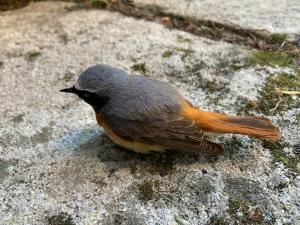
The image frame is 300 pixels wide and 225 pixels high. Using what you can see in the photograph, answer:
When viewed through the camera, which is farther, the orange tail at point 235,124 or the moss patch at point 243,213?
the orange tail at point 235,124

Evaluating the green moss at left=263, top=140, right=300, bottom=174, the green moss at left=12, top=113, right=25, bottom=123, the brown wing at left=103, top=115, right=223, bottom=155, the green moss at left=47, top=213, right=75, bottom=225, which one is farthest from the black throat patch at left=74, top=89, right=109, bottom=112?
the green moss at left=263, top=140, right=300, bottom=174

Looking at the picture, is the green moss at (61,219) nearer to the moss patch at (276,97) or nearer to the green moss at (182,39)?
the moss patch at (276,97)

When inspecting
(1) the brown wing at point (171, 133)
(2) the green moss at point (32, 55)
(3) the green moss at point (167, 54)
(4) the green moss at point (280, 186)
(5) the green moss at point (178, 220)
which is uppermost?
(1) the brown wing at point (171, 133)

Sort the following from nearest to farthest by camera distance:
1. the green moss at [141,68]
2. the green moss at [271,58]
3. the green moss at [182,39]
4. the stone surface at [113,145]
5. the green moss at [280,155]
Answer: the stone surface at [113,145] < the green moss at [280,155] < the green moss at [271,58] < the green moss at [141,68] < the green moss at [182,39]

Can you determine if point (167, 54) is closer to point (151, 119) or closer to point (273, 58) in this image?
point (273, 58)

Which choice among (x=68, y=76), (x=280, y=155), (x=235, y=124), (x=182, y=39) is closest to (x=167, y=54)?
(x=182, y=39)

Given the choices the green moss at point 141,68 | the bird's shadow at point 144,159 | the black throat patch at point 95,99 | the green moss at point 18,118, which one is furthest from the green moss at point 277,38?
the green moss at point 18,118

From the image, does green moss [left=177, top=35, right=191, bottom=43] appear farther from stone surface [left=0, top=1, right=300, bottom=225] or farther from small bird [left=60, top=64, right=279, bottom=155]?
small bird [left=60, top=64, right=279, bottom=155]
